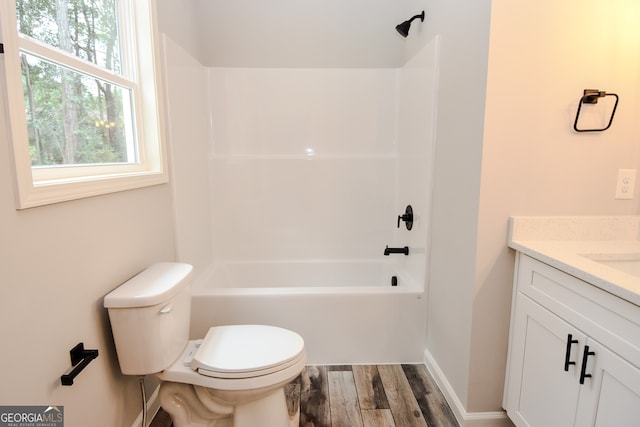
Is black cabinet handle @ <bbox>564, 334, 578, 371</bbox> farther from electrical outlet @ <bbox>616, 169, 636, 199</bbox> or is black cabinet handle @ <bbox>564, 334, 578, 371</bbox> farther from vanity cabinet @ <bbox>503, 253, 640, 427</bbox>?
electrical outlet @ <bbox>616, 169, 636, 199</bbox>

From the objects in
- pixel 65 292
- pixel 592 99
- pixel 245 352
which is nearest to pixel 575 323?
pixel 592 99

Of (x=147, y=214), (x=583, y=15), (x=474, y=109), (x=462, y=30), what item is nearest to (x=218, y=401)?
(x=147, y=214)

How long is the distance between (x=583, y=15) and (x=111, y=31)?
198 cm

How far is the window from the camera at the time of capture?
0.92m

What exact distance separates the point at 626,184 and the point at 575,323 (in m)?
0.71

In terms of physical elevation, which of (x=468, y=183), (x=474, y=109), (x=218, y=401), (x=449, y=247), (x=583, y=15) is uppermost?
(x=583, y=15)

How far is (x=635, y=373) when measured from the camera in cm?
92

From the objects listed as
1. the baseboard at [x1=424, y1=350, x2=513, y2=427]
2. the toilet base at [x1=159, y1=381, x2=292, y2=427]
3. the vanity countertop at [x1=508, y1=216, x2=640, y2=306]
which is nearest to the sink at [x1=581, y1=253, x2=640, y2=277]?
the vanity countertop at [x1=508, y1=216, x2=640, y2=306]

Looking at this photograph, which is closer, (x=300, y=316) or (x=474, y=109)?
(x=474, y=109)

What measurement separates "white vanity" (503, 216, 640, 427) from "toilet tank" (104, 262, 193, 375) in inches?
56.2

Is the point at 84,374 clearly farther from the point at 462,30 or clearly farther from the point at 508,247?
the point at 462,30

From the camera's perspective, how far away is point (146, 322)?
1.25 metres

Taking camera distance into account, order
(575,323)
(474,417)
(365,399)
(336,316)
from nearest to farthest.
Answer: (575,323) < (474,417) < (365,399) < (336,316)

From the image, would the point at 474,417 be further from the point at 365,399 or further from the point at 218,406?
the point at 218,406
